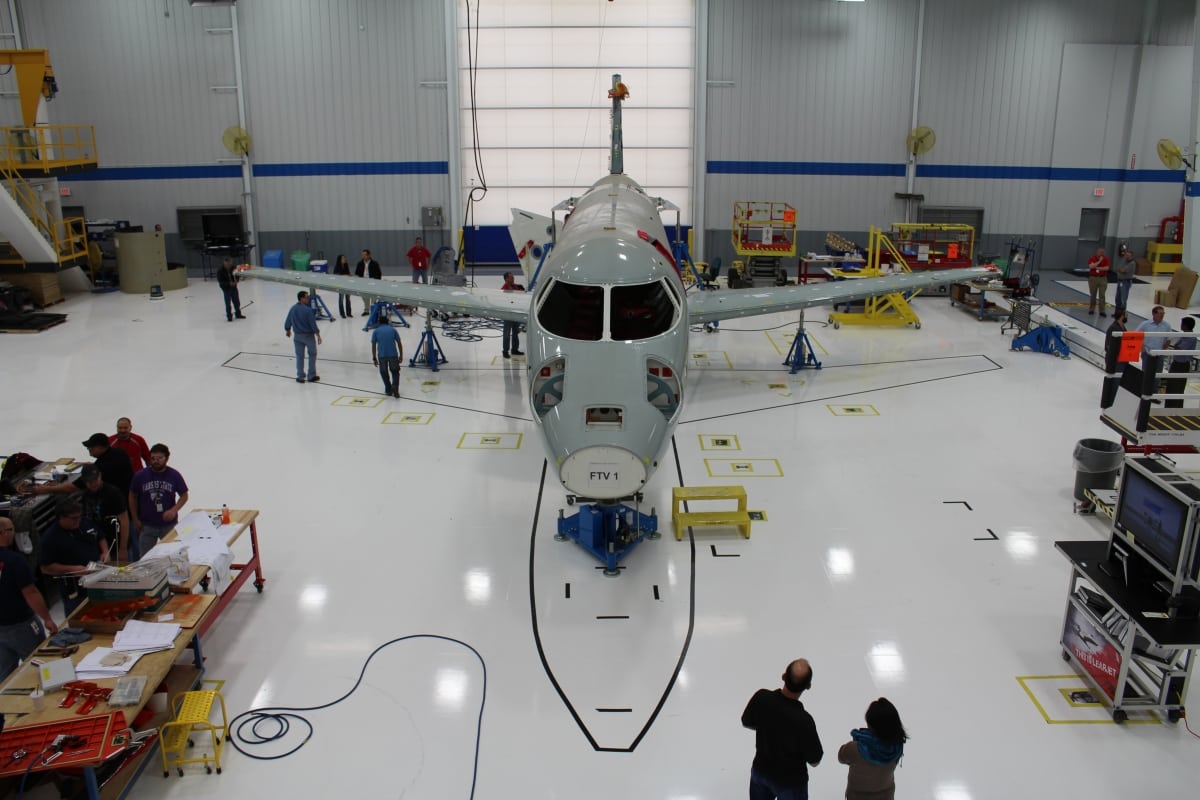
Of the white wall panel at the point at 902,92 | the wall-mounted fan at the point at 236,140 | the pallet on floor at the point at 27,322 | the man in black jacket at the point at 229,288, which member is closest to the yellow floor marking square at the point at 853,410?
the white wall panel at the point at 902,92

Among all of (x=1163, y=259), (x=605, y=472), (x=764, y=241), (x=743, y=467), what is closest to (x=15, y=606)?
(x=605, y=472)

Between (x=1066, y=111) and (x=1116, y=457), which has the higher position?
(x=1066, y=111)

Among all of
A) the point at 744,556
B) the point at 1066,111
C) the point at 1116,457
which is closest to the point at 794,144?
the point at 1066,111

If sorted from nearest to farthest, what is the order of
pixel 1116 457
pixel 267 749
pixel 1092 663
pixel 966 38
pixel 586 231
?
pixel 267 749
pixel 1092 663
pixel 1116 457
pixel 586 231
pixel 966 38

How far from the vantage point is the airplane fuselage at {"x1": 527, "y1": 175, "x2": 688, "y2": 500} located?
966cm

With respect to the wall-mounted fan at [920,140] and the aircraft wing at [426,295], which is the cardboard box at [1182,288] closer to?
the wall-mounted fan at [920,140]

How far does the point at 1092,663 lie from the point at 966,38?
26.7 m

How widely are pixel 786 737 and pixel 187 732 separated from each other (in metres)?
5.32

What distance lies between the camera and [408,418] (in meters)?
16.6

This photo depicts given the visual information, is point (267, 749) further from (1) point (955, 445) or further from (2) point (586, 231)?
(1) point (955, 445)

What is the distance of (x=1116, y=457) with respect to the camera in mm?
12336

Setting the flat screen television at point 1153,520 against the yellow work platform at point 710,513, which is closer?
the flat screen television at point 1153,520

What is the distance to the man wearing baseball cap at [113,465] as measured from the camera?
33.6ft

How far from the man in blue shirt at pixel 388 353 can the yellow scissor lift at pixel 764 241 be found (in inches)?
530
